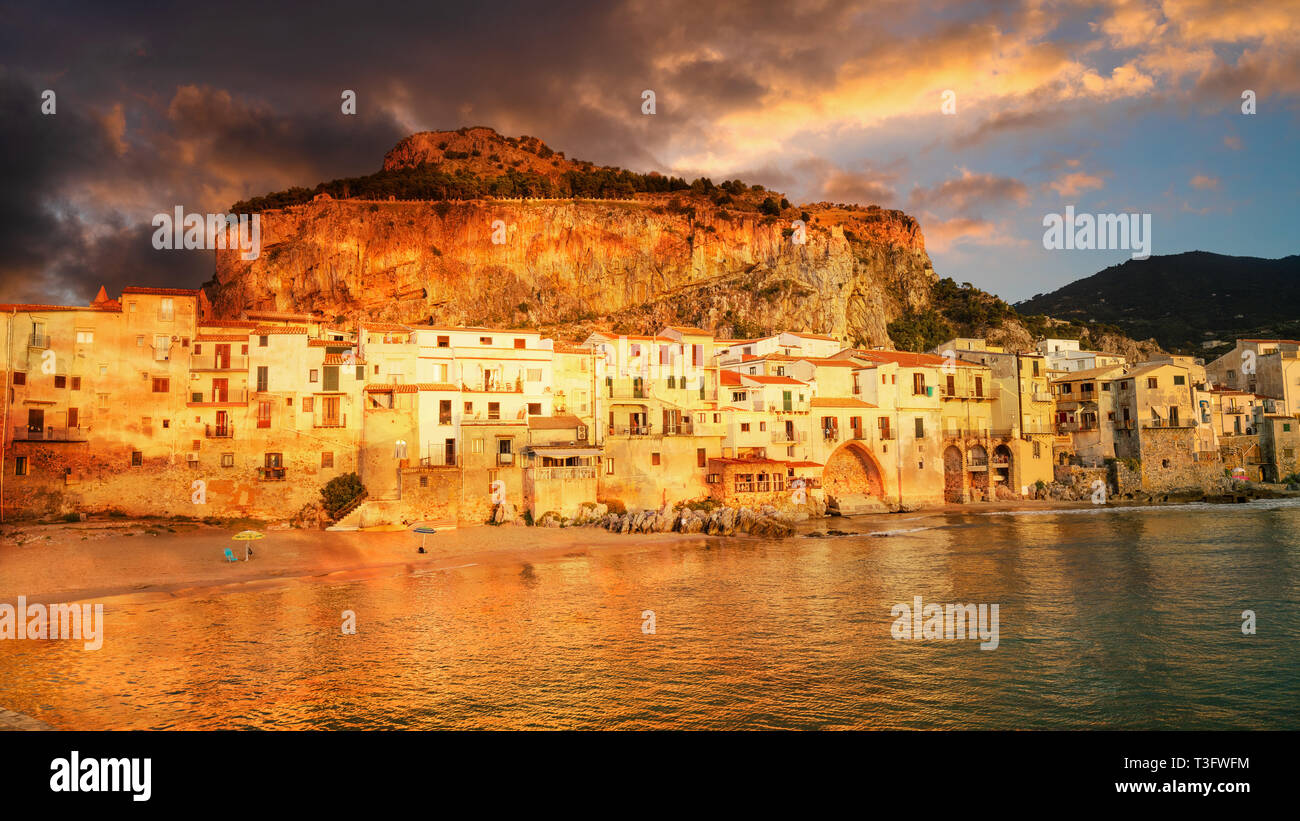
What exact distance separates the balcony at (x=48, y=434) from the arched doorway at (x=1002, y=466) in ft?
207

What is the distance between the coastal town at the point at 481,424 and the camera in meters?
40.0

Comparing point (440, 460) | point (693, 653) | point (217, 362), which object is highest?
point (217, 362)

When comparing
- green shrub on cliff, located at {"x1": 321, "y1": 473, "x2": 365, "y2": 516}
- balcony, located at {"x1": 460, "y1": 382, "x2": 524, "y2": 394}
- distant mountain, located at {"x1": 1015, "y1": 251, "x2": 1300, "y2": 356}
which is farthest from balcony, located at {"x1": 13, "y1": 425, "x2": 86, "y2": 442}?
distant mountain, located at {"x1": 1015, "y1": 251, "x2": 1300, "y2": 356}

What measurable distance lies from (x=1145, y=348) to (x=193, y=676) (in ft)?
417

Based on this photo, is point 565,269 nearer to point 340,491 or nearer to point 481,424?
point 481,424

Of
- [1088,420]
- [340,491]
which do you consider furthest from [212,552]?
[1088,420]

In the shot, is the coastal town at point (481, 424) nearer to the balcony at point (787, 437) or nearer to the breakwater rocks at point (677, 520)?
the balcony at point (787, 437)

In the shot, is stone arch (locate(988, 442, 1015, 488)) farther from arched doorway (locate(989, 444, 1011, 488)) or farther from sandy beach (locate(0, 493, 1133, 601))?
sandy beach (locate(0, 493, 1133, 601))

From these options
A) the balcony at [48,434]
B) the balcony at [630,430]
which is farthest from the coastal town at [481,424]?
the balcony at [630,430]

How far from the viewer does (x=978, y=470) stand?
6178 cm

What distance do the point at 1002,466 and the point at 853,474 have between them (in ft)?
50.4

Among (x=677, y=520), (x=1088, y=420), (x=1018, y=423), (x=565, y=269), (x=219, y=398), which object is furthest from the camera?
(x=565, y=269)

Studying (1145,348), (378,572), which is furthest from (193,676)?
(1145,348)
